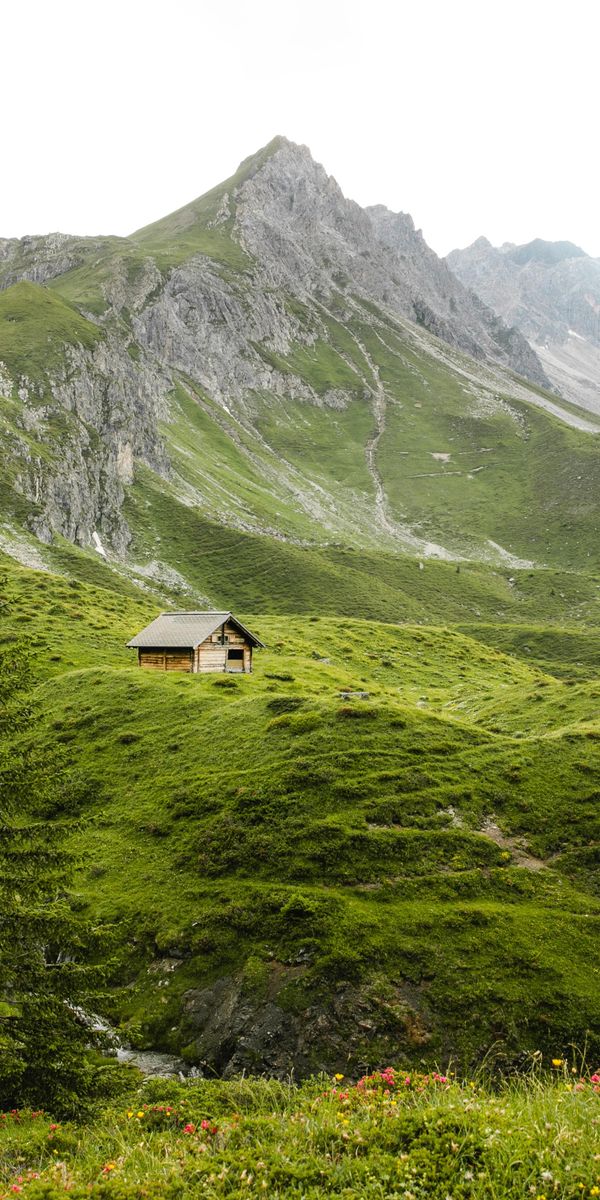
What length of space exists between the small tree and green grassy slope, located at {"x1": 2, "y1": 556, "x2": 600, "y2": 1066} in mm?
1400

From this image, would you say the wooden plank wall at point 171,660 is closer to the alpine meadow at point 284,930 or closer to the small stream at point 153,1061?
the alpine meadow at point 284,930

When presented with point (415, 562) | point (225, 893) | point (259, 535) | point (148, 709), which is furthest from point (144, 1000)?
point (415, 562)

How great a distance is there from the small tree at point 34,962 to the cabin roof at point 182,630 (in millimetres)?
35131

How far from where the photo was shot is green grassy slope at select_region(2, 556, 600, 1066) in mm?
19531

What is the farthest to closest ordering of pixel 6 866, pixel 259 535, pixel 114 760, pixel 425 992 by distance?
pixel 259 535, pixel 114 760, pixel 425 992, pixel 6 866

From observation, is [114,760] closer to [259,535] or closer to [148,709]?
[148,709]

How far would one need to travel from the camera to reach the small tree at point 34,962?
13.3 meters

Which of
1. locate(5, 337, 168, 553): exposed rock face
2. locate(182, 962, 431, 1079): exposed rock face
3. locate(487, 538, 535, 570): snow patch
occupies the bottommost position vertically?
locate(182, 962, 431, 1079): exposed rock face

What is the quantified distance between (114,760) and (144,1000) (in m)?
15.0

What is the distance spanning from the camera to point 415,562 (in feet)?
547

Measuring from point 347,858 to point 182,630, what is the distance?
3122cm

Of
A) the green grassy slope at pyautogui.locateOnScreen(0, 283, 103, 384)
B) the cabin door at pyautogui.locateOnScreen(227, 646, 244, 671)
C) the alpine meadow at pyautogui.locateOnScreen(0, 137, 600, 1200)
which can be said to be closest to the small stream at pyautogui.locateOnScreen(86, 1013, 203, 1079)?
the alpine meadow at pyautogui.locateOnScreen(0, 137, 600, 1200)

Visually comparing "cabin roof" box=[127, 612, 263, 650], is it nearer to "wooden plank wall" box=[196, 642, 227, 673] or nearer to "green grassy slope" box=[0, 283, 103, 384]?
"wooden plank wall" box=[196, 642, 227, 673]

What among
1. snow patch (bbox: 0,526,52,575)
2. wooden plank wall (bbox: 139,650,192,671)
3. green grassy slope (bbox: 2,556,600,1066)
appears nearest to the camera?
green grassy slope (bbox: 2,556,600,1066)
